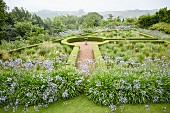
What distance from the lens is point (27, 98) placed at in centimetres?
522

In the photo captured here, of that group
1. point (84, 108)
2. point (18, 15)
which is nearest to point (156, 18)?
point (84, 108)

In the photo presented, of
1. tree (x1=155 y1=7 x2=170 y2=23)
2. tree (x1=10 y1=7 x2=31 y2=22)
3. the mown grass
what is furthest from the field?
tree (x1=10 y1=7 x2=31 y2=22)

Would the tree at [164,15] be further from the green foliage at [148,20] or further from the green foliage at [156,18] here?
the green foliage at [148,20]

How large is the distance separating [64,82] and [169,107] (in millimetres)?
3212

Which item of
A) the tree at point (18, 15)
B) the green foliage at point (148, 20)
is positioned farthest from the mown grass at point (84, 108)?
the tree at point (18, 15)

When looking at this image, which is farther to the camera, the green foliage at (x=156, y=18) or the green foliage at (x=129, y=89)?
the green foliage at (x=156, y=18)

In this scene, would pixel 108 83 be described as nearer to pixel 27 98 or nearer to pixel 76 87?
pixel 76 87

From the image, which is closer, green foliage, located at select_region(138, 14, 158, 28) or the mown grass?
the mown grass

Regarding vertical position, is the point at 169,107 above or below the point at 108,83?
below

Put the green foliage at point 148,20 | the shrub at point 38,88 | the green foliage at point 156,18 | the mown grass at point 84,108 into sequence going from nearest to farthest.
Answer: the mown grass at point 84,108 → the shrub at point 38,88 → the green foliage at point 156,18 → the green foliage at point 148,20

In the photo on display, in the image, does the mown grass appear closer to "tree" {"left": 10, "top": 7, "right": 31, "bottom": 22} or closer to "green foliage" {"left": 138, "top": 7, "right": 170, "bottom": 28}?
"green foliage" {"left": 138, "top": 7, "right": 170, "bottom": 28}

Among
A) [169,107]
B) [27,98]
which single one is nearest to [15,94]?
[27,98]

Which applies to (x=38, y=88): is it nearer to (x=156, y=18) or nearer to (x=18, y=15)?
(x=156, y=18)

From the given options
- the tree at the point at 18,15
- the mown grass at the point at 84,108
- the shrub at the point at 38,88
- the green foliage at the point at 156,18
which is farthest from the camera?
the tree at the point at 18,15
